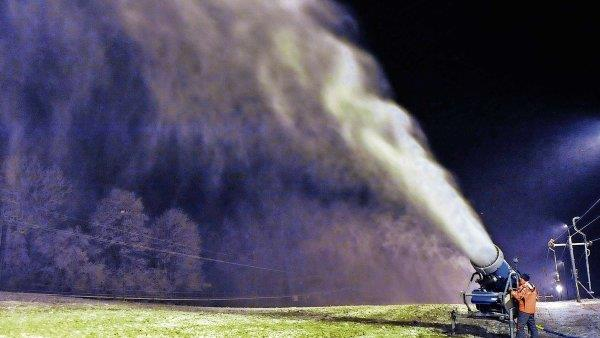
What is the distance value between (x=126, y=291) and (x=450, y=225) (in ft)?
214

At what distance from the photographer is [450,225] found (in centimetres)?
1574

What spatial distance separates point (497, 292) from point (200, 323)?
12296 mm

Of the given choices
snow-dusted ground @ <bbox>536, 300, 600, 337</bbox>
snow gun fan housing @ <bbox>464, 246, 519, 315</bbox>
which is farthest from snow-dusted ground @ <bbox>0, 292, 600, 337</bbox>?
snow gun fan housing @ <bbox>464, 246, 519, 315</bbox>

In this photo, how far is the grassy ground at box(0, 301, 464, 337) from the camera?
16.3 meters

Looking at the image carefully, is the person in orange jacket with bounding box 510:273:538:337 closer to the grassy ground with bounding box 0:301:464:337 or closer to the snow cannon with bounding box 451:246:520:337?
the snow cannon with bounding box 451:246:520:337

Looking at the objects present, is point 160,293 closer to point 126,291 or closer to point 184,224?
point 126,291

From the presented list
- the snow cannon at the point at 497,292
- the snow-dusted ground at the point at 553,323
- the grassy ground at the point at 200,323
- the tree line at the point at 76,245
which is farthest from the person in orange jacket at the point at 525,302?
the tree line at the point at 76,245

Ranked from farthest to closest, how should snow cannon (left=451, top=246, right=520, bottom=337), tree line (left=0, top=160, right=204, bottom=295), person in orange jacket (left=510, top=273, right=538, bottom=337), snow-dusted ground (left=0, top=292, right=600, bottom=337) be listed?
tree line (left=0, top=160, right=204, bottom=295) < snow-dusted ground (left=0, top=292, right=600, bottom=337) < person in orange jacket (left=510, top=273, right=538, bottom=337) < snow cannon (left=451, top=246, right=520, bottom=337)

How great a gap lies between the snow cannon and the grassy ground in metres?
2.41

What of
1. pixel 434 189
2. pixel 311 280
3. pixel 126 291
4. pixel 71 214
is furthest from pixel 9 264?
pixel 311 280

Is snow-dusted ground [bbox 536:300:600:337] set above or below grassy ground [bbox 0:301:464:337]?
above

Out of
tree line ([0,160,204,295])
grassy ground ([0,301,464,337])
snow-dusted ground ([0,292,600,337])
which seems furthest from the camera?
tree line ([0,160,204,295])

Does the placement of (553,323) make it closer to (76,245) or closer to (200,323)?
(200,323)

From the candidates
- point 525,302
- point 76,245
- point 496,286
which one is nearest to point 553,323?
point 525,302
